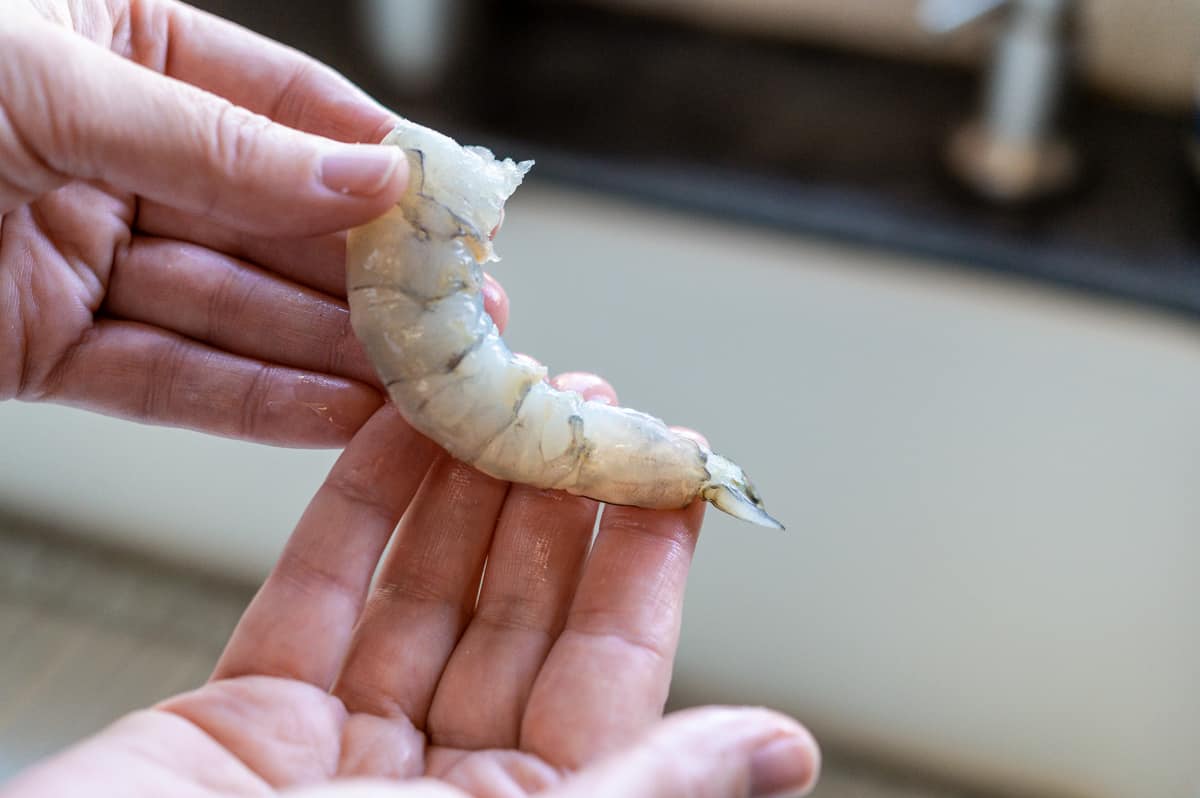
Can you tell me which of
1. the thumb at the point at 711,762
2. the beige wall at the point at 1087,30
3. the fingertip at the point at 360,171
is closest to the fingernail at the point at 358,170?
the fingertip at the point at 360,171

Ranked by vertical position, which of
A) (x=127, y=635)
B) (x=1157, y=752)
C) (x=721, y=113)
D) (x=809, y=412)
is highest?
(x=721, y=113)

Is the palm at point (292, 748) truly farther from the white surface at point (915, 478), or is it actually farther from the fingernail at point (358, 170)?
the white surface at point (915, 478)

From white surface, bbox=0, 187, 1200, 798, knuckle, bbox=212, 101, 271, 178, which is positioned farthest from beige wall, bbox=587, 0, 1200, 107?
knuckle, bbox=212, 101, 271, 178

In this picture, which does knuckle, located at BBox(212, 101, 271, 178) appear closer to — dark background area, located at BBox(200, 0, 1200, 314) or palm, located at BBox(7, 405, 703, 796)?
palm, located at BBox(7, 405, 703, 796)

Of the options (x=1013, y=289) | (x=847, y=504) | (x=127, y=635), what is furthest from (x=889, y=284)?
(x=127, y=635)

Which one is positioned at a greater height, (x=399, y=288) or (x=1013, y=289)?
(x=1013, y=289)

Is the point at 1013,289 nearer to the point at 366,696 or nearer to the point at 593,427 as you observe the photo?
the point at 593,427
